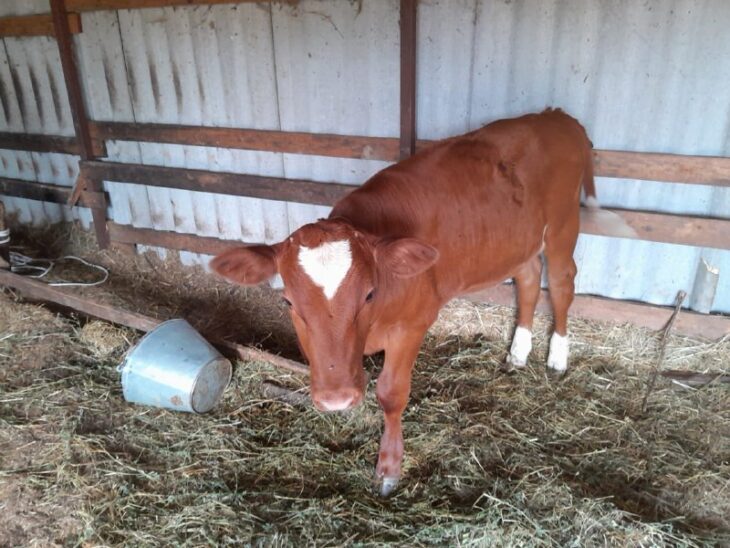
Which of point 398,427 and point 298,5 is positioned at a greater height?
point 298,5

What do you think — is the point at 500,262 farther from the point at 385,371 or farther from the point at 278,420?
the point at 278,420

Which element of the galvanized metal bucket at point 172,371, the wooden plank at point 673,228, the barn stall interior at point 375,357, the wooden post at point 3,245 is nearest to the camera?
the barn stall interior at point 375,357

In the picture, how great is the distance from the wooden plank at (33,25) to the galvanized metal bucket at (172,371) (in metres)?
3.42

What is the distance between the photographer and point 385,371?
2975 millimetres

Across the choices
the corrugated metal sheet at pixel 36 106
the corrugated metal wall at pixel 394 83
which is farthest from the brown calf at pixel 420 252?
the corrugated metal sheet at pixel 36 106

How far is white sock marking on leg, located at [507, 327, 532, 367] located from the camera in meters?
4.02

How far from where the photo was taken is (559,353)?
3.95m

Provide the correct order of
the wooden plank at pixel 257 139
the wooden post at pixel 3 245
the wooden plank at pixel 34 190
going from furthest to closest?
the wooden plank at pixel 34 190 < the wooden post at pixel 3 245 < the wooden plank at pixel 257 139

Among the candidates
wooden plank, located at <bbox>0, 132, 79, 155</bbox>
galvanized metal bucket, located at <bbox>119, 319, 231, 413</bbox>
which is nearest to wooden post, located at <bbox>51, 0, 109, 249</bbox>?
wooden plank, located at <bbox>0, 132, 79, 155</bbox>

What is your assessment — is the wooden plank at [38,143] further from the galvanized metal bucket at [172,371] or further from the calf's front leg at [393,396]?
the calf's front leg at [393,396]

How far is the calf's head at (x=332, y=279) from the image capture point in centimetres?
220

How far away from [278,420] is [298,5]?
9.98ft

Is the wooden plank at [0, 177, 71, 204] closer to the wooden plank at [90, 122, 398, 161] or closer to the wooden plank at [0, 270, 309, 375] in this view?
the wooden plank at [90, 122, 398, 161]

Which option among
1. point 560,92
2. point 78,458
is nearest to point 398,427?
point 78,458
